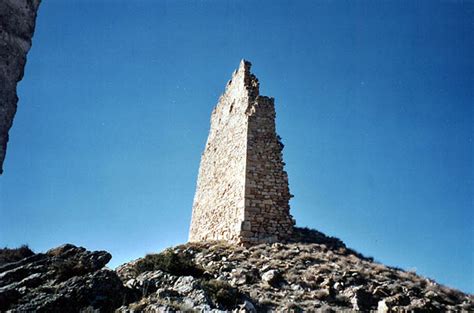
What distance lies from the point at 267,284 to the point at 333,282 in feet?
5.87

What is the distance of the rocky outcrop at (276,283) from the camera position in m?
7.60

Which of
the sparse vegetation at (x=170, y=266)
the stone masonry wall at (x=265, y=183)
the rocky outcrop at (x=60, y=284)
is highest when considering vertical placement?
the stone masonry wall at (x=265, y=183)

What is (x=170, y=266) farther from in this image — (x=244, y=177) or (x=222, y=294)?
(x=244, y=177)

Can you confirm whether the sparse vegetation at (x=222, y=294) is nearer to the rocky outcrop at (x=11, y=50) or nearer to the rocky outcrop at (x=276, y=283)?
the rocky outcrop at (x=276, y=283)

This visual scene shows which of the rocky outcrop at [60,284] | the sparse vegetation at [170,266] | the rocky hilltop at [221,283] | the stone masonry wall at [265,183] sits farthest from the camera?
the stone masonry wall at [265,183]

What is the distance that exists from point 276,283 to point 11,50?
8395 mm

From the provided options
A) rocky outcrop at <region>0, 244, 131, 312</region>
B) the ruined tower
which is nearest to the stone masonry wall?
the ruined tower

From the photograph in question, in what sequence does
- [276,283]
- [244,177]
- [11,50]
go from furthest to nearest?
[244,177], [276,283], [11,50]

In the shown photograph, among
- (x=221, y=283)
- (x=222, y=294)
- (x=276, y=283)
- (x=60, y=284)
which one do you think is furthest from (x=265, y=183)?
(x=60, y=284)

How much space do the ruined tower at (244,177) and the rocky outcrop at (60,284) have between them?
5.32 m

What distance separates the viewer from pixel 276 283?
30.8ft

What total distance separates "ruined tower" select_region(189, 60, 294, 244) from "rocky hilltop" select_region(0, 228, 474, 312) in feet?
3.14

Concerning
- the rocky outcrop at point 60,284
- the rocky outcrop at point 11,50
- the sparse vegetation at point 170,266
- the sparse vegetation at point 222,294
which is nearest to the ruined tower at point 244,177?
the sparse vegetation at point 170,266

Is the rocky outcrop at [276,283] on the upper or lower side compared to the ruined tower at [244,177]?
lower
